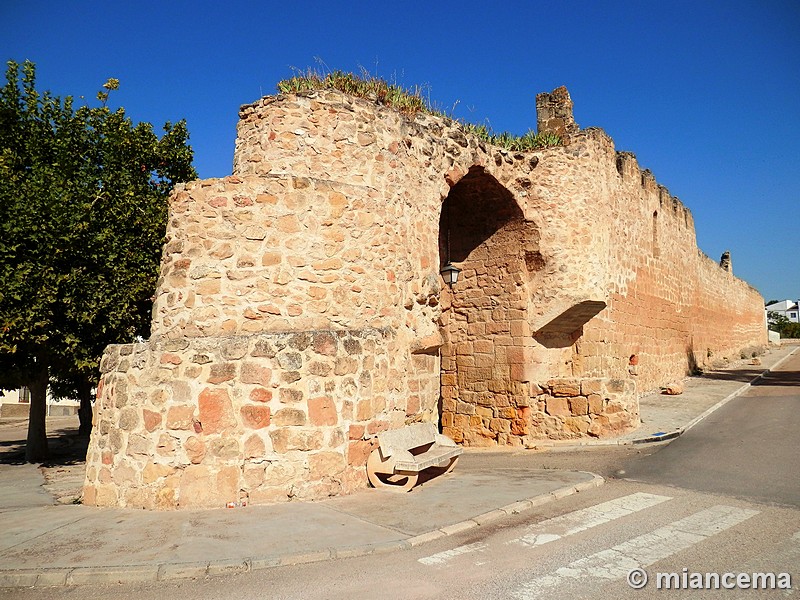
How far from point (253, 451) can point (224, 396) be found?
22.4 inches

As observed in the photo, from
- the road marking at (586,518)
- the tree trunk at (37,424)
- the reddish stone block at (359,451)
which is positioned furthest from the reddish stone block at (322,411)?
the tree trunk at (37,424)

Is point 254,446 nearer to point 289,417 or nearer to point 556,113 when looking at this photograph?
point 289,417

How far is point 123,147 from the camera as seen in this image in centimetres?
1141

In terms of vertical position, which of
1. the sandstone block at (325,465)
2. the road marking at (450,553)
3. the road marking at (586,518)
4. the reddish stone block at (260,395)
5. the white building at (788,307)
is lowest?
the road marking at (586,518)

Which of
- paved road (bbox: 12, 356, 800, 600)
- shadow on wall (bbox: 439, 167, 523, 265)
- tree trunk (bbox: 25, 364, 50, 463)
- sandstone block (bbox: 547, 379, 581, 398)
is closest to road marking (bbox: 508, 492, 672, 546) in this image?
paved road (bbox: 12, 356, 800, 600)

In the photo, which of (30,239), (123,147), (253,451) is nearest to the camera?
(253,451)

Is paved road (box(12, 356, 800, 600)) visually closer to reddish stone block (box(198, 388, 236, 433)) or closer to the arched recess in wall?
reddish stone block (box(198, 388, 236, 433))

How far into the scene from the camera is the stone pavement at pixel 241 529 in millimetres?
3771

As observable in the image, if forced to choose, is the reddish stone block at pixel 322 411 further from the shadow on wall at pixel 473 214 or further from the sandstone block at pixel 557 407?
the sandstone block at pixel 557 407

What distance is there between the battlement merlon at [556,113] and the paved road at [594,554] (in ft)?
22.5

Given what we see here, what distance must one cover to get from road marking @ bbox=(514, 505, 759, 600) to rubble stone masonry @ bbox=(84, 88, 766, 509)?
2.55 meters

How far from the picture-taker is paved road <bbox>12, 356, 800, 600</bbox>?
3.45 m

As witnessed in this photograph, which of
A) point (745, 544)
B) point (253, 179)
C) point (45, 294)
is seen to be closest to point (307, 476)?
point (253, 179)

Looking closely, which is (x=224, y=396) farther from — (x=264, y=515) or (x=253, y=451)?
(x=264, y=515)
